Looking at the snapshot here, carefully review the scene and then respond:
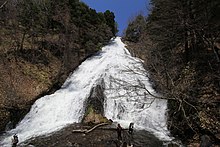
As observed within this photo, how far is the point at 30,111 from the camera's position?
21734 mm

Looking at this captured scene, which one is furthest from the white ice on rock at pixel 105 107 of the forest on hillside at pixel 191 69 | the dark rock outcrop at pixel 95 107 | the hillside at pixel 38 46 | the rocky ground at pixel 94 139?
the forest on hillside at pixel 191 69

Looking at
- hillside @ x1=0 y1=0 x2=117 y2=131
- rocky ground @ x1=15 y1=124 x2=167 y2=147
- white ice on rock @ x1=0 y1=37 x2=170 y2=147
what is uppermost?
hillside @ x1=0 y1=0 x2=117 y2=131

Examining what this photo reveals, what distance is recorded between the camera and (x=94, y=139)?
1577 cm

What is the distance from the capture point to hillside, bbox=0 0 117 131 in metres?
22.2

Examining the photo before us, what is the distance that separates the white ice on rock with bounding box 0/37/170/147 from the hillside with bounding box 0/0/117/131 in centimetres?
109

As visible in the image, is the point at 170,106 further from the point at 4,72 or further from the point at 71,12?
the point at 71,12

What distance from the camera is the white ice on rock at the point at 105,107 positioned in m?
18.4

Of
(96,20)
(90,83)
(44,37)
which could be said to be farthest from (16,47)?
(96,20)

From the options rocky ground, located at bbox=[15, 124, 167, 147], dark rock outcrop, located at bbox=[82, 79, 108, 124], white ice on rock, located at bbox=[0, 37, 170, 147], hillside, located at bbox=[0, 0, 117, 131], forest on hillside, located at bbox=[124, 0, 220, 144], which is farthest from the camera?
hillside, located at bbox=[0, 0, 117, 131]

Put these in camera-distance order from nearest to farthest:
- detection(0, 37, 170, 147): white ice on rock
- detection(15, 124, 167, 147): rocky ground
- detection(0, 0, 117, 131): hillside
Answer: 1. detection(15, 124, 167, 147): rocky ground
2. detection(0, 37, 170, 147): white ice on rock
3. detection(0, 0, 117, 131): hillside

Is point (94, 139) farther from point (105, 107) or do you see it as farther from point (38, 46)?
point (38, 46)

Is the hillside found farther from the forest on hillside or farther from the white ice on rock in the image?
the forest on hillside

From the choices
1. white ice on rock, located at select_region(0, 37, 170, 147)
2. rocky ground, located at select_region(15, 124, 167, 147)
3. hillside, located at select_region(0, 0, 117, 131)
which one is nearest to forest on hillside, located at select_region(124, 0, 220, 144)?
white ice on rock, located at select_region(0, 37, 170, 147)

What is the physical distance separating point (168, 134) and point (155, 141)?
67.3 inches
